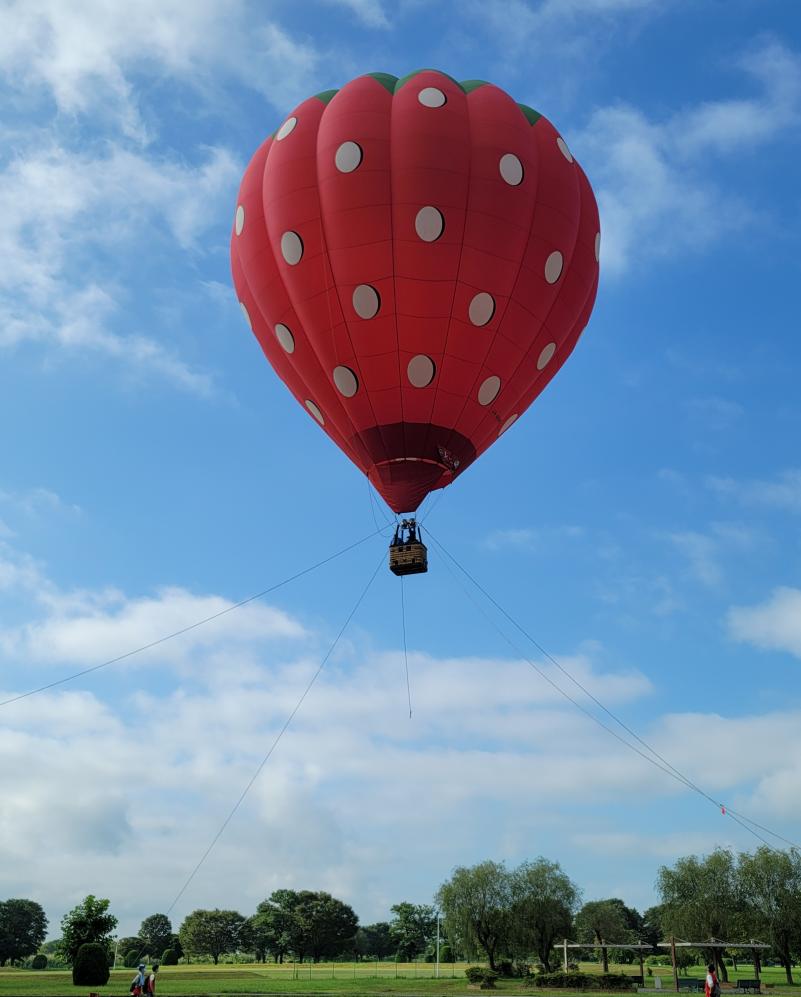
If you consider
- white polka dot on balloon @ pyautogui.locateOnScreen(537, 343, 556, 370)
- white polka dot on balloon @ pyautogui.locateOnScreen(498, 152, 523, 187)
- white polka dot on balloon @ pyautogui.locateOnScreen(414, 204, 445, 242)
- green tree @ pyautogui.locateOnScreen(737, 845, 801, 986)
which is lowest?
green tree @ pyautogui.locateOnScreen(737, 845, 801, 986)

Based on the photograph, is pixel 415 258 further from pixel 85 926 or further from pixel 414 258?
pixel 85 926

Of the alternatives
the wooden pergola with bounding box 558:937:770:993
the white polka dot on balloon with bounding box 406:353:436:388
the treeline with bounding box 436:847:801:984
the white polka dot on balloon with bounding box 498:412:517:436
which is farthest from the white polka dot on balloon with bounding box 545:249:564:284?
the treeline with bounding box 436:847:801:984

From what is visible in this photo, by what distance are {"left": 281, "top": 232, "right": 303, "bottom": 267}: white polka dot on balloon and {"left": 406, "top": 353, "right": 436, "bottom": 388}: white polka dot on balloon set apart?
3306 mm

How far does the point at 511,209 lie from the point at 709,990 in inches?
761

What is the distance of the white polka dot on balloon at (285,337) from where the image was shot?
2048 centimetres

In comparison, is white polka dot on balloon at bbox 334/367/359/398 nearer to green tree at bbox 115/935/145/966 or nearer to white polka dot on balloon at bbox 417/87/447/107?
white polka dot on balloon at bbox 417/87/447/107

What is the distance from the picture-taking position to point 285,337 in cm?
2061

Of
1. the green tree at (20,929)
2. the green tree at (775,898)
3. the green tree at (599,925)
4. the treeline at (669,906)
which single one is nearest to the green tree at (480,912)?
the treeline at (669,906)

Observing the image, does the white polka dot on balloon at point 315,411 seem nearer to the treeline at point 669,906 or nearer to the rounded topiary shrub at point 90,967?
the rounded topiary shrub at point 90,967

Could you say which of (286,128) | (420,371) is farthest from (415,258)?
(286,128)

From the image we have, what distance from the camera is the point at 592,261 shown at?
70.5ft

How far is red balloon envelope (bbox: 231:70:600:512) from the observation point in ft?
61.0

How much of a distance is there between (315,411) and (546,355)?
18.9 ft

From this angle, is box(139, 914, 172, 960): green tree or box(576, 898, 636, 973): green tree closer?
box(576, 898, 636, 973): green tree
